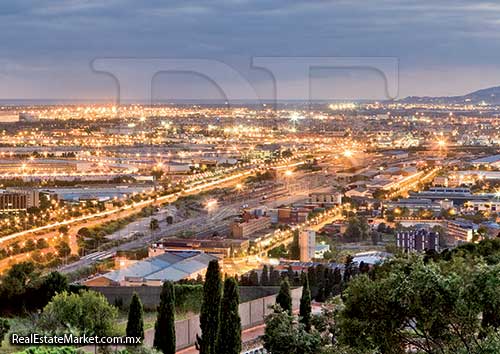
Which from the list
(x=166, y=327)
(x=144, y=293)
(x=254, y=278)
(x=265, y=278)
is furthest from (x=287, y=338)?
(x=254, y=278)

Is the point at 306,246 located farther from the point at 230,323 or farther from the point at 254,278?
the point at 230,323

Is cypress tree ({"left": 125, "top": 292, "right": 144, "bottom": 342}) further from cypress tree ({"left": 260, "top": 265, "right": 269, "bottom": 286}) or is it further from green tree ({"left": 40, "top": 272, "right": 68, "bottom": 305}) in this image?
cypress tree ({"left": 260, "top": 265, "right": 269, "bottom": 286})

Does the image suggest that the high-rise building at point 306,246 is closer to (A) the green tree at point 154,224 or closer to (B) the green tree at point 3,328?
(A) the green tree at point 154,224

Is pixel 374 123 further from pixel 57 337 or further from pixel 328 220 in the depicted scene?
pixel 57 337

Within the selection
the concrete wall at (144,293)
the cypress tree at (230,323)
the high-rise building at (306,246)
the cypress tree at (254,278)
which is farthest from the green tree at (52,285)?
the high-rise building at (306,246)

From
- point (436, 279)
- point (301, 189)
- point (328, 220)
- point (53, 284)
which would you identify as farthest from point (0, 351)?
point (301, 189)

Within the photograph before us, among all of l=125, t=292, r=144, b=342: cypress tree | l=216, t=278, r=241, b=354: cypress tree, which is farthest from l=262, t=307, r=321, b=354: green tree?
l=125, t=292, r=144, b=342: cypress tree

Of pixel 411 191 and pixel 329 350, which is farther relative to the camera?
pixel 411 191
